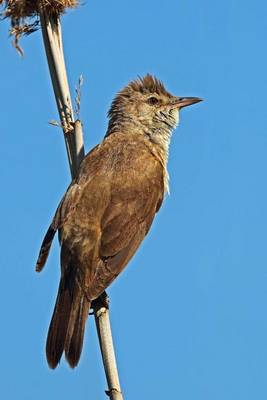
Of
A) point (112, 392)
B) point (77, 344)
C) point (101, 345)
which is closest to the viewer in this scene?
point (112, 392)

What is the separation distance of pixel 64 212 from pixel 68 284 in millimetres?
568

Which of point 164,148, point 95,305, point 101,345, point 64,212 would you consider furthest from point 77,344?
point 164,148

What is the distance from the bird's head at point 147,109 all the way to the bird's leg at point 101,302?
5.80ft

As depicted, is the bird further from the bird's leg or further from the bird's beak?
the bird's beak

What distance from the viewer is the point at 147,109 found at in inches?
285

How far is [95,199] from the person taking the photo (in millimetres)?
6062

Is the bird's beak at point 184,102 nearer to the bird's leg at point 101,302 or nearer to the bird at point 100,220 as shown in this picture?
the bird at point 100,220

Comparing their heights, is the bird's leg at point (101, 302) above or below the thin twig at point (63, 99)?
below

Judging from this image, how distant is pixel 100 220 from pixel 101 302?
0.69 meters

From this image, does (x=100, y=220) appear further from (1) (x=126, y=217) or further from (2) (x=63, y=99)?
(2) (x=63, y=99)

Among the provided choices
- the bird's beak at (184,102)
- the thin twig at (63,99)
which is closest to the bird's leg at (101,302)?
the thin twig at (63,99)

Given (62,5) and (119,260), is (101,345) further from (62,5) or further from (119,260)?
(62,5)

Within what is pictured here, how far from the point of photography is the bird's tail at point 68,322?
5.34 metres

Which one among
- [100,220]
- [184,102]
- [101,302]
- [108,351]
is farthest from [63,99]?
[184,102]
